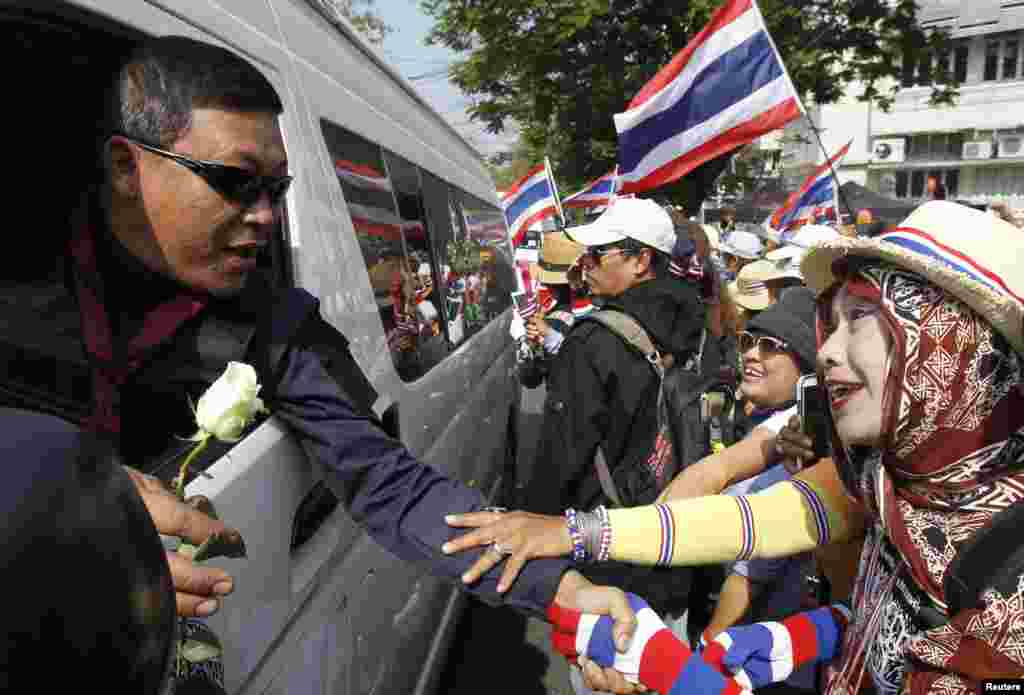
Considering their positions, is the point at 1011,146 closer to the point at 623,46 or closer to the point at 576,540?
the point at 623,46

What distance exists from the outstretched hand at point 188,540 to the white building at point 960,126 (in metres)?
32.6

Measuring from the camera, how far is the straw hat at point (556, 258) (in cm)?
542

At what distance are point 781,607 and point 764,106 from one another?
3072mm

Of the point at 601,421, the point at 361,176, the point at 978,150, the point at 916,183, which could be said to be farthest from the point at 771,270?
the point at 916,183

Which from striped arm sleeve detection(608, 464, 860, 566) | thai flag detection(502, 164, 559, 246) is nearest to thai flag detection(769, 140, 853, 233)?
thai flag detection(502, 164, 559, 246)

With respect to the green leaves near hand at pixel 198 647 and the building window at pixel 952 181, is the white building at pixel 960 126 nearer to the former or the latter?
the building window at pixel 952 181

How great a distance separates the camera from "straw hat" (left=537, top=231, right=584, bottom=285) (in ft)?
17.8

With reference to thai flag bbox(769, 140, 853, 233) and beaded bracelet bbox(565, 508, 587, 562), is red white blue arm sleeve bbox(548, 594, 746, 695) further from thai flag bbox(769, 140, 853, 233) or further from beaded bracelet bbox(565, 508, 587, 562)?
thai flag bbox(769, 140, 853, 233)

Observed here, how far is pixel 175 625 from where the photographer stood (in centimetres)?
63

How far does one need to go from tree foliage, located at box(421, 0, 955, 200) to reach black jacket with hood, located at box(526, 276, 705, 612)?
9.49 m

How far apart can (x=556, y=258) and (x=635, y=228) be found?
272cm

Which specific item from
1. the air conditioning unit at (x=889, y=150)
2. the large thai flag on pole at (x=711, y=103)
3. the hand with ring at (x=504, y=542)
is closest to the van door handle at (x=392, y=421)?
the hand with ring at (x=504, y=542)

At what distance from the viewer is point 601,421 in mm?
2609

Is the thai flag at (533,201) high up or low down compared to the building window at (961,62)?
down
